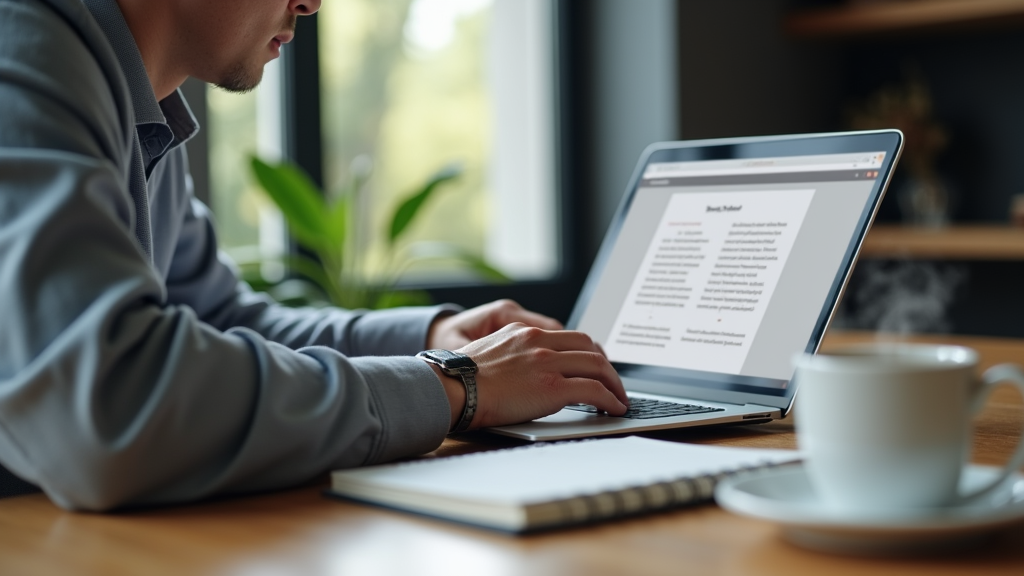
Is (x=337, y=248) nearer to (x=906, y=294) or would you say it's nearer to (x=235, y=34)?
(x=235, y=34)

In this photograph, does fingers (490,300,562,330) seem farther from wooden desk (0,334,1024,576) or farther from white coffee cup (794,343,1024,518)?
white coffee cup (794,343,1024,518)

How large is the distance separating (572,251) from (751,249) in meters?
2.04

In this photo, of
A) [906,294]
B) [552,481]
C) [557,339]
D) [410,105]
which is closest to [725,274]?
[557,339]

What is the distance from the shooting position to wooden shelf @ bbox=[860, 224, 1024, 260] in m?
2.58

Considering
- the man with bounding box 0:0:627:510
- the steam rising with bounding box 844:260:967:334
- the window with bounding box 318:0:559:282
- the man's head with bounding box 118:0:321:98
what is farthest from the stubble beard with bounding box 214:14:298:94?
the steam rising with bounding box 844:260:967:334

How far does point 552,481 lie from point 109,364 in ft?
0.94

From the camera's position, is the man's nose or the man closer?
the man

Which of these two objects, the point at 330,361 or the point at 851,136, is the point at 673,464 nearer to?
the point at 330,361

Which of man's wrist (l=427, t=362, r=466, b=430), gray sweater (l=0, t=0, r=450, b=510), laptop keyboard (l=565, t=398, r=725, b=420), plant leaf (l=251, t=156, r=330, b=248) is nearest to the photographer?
gray sweater (l=0, t=0, r=450, b=510)

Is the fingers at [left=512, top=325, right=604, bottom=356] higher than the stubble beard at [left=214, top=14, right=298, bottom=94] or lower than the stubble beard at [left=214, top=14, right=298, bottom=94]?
lower

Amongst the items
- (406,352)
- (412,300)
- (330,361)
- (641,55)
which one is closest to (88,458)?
(330,361)

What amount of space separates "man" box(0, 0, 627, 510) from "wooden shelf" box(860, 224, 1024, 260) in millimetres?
1951

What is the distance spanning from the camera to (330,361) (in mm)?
775

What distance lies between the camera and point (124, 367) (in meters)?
0.69
